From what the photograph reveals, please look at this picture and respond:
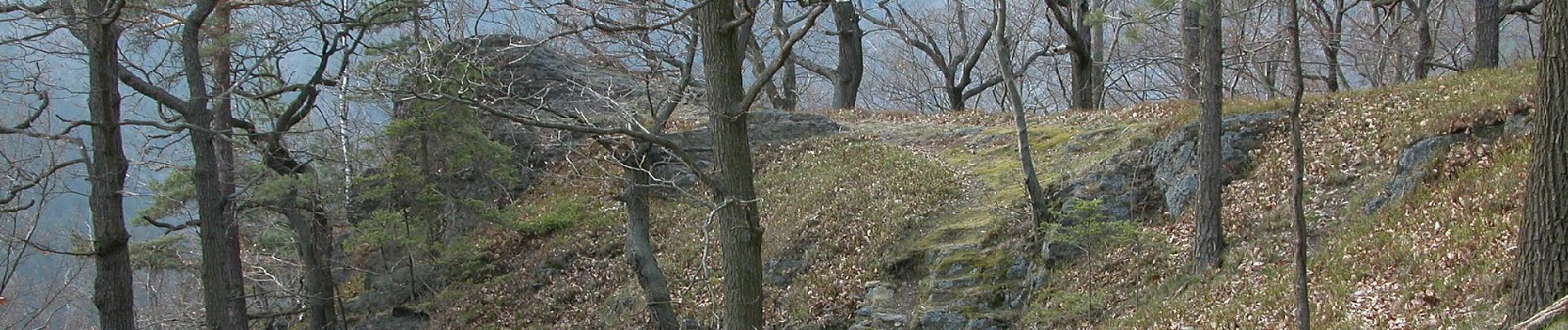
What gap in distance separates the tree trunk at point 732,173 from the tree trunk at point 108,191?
6620mm

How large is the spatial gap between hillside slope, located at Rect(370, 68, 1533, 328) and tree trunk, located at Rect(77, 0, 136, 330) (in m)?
5.94

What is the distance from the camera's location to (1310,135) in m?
13.2

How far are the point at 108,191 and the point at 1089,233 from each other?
33.3 ft

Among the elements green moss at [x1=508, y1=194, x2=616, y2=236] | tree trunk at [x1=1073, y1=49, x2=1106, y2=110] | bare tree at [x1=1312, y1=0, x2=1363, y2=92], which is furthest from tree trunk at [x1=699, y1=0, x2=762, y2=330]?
tree trunk at [x1=1073, y1=49, x2=1106, y2=110]

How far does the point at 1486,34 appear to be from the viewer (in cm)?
1541

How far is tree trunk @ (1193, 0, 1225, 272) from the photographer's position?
426 inches

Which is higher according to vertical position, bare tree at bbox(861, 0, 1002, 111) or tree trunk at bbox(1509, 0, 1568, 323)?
bare tree at bbox(861, 0, 1002, 111)

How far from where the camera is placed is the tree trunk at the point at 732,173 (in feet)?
24.7

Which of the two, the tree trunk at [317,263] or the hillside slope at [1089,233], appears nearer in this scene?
the hillside slope at [1089,233]

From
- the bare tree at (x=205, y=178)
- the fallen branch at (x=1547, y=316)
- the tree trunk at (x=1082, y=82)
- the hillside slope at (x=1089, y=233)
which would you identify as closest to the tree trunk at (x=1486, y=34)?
the hillside slope at (x=1089, y=233)

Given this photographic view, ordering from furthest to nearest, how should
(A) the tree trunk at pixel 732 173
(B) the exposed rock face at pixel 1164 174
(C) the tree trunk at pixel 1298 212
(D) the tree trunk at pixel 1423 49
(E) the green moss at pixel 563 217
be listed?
(E) the green moss at pixel 563 217 → (D) the tree trunk at pixel 1423 49 → (B) the exposed rock face at pixel 1164 174 → (A) the tree trunk at pixel 732 173 → (C) the tree trunk at pixel 1298 212

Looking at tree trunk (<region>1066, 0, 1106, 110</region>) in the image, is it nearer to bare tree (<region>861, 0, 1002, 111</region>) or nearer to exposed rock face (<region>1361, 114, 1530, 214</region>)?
bare tree (<region>861, 0, 1002, 111</region>)

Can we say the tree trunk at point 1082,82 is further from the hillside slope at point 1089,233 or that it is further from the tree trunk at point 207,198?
the tree trunk at point 207,198

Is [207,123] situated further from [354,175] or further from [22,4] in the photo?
[354,175]
